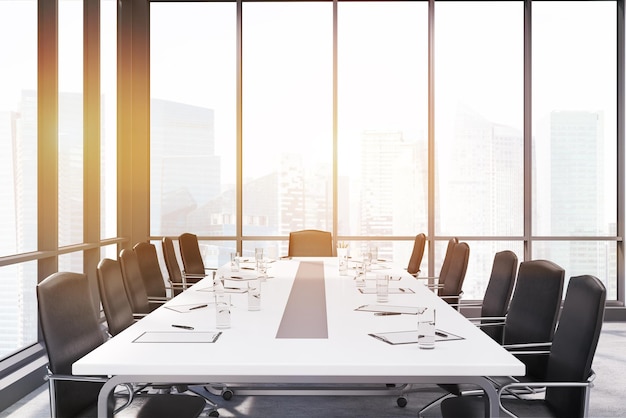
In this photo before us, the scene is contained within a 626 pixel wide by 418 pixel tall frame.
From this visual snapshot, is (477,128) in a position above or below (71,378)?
above

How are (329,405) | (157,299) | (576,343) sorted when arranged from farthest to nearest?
(157,299)
(329,405)
(576,343)

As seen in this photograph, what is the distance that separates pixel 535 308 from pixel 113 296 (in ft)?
7.56

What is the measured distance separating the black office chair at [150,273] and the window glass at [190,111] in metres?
2.87

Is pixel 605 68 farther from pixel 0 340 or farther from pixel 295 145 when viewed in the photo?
pixel 0 340

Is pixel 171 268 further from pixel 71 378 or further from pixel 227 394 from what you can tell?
pixel 71 378

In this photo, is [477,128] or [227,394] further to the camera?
[477,128]

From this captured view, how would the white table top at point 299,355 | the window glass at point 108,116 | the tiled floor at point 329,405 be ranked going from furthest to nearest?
the window glass at point 108,116, the tiled floor at point 329,405, the white table top at point 299,355

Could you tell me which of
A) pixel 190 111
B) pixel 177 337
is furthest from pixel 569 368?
pixel 190 111

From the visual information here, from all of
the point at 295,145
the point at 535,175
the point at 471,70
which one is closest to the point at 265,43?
the point at 295,145

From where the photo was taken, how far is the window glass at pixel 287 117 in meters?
8.20

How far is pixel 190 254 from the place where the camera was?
21.8ft

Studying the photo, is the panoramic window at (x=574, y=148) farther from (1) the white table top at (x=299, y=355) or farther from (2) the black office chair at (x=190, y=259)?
(1) the white table top at (x=299, y=355)

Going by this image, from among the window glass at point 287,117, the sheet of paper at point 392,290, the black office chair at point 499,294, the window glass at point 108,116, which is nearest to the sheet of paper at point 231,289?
the sheet of paper at point 392,290

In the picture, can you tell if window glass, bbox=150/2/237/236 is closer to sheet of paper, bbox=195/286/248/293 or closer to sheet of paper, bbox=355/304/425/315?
sheet of paper, bbox=195/286/248/293
